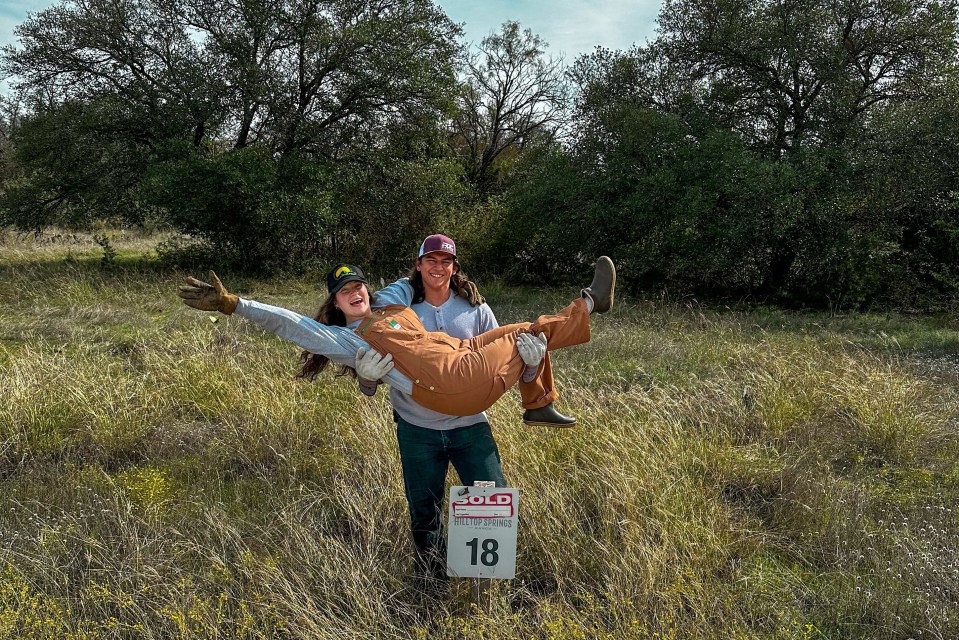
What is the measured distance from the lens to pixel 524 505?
11.3 ft

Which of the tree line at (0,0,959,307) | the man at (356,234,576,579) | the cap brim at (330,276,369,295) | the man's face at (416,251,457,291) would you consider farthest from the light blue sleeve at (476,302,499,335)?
the tree line at (0,0,959,307)

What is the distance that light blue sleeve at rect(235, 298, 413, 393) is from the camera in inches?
98.5

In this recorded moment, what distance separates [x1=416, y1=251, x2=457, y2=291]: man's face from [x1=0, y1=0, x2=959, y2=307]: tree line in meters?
9.33

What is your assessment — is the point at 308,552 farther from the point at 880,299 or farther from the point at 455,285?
the point at 880,299

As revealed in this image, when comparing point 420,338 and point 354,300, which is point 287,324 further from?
point 420,338

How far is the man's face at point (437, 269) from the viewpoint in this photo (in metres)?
2.84

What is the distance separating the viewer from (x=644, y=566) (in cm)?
291

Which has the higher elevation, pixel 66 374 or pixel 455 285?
pixel 455 285

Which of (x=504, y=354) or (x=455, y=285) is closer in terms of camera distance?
(x=504, y=354)

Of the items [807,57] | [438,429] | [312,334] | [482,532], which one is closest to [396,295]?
[312,334]

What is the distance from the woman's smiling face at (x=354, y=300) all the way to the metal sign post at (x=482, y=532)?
2.73 feet

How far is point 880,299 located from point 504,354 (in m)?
12.1

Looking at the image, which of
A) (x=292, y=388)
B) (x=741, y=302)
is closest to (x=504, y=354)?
(x=292, y=388)

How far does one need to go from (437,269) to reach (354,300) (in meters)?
0.39
